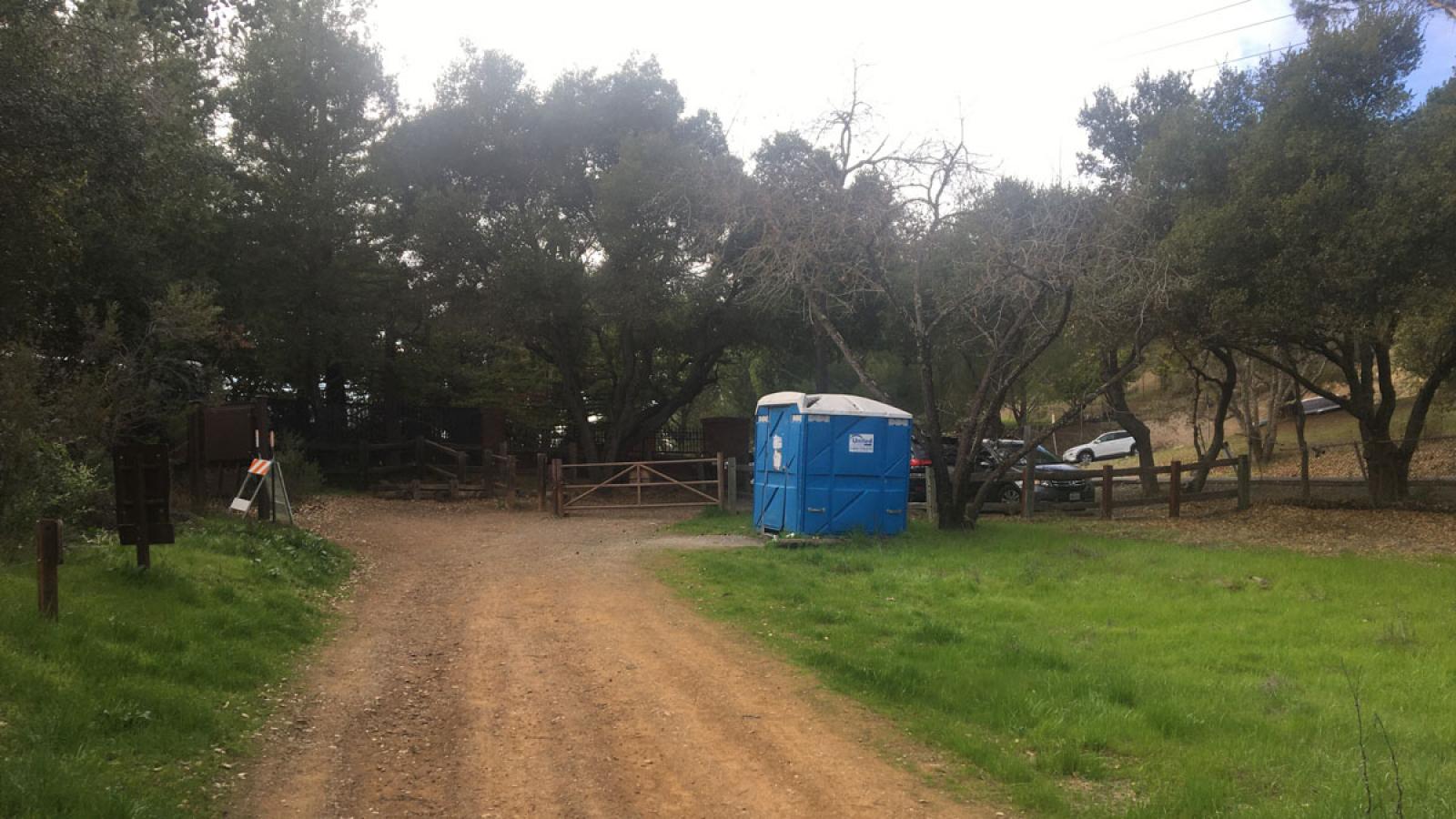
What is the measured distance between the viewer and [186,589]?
8219 millimetres

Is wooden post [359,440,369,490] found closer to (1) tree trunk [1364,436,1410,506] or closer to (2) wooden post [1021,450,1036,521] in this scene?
(2) wooden post [1021,450,1036,521]

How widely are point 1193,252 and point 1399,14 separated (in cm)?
502

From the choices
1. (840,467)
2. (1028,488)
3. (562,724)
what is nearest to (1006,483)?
(1028,488)

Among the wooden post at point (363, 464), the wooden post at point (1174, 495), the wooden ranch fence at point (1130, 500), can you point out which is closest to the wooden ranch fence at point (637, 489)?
the wooden ranch fence at point (1130, 500)

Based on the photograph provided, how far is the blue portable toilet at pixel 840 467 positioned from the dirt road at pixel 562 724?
4.47m

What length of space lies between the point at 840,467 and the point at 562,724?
899 centimetres

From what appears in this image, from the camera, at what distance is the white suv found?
4262cm

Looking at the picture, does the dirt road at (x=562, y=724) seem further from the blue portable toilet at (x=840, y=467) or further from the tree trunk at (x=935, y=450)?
the tree trunk at (x=935, y=450)

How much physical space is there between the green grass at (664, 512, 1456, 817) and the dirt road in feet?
1.86

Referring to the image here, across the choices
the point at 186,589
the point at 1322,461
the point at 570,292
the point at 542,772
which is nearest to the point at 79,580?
the point at 186,589

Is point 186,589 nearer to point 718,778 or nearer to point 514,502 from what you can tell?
point 718,778

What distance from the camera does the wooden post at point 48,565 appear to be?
21.4ft

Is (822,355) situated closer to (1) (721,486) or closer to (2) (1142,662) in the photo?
(1) (721,486)

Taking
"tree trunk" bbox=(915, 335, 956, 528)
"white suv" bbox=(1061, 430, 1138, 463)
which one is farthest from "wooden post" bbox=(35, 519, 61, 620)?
"white suv" bbox=(1061, 430, 1138, 463)
